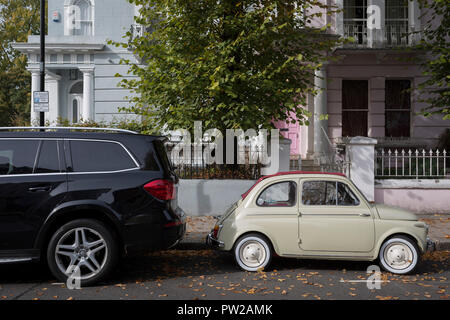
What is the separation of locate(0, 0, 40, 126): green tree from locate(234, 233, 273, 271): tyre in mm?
28191

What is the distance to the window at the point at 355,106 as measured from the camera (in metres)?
16.2

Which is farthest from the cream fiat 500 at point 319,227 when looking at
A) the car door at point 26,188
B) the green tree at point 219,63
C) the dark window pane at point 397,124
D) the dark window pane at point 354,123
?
the dark window pane at point 397,124

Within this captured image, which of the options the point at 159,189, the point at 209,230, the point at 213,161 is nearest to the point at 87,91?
the point at 213,161

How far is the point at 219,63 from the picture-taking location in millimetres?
8922

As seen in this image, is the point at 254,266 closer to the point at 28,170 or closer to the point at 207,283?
the point at 207,283

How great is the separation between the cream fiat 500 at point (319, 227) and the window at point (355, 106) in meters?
10.7

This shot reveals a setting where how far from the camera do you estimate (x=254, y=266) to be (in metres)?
5.97

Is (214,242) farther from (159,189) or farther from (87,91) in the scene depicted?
(87,91)

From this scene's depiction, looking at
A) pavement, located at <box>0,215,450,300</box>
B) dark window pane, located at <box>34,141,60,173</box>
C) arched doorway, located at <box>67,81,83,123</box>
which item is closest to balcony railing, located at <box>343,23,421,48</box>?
pavement, located at <box>0,215,450,300</box>

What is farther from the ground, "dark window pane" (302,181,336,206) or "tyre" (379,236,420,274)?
"dark window pane" (302,181,336,206)

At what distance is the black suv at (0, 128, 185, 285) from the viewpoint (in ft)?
16.5

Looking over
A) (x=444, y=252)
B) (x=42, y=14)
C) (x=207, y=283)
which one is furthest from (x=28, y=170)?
(x=42, y=14)

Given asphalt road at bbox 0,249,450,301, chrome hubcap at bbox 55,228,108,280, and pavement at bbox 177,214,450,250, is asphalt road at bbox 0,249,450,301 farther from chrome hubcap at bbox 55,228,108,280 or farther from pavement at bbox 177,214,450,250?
pavement at bbox 177,214,450,250
